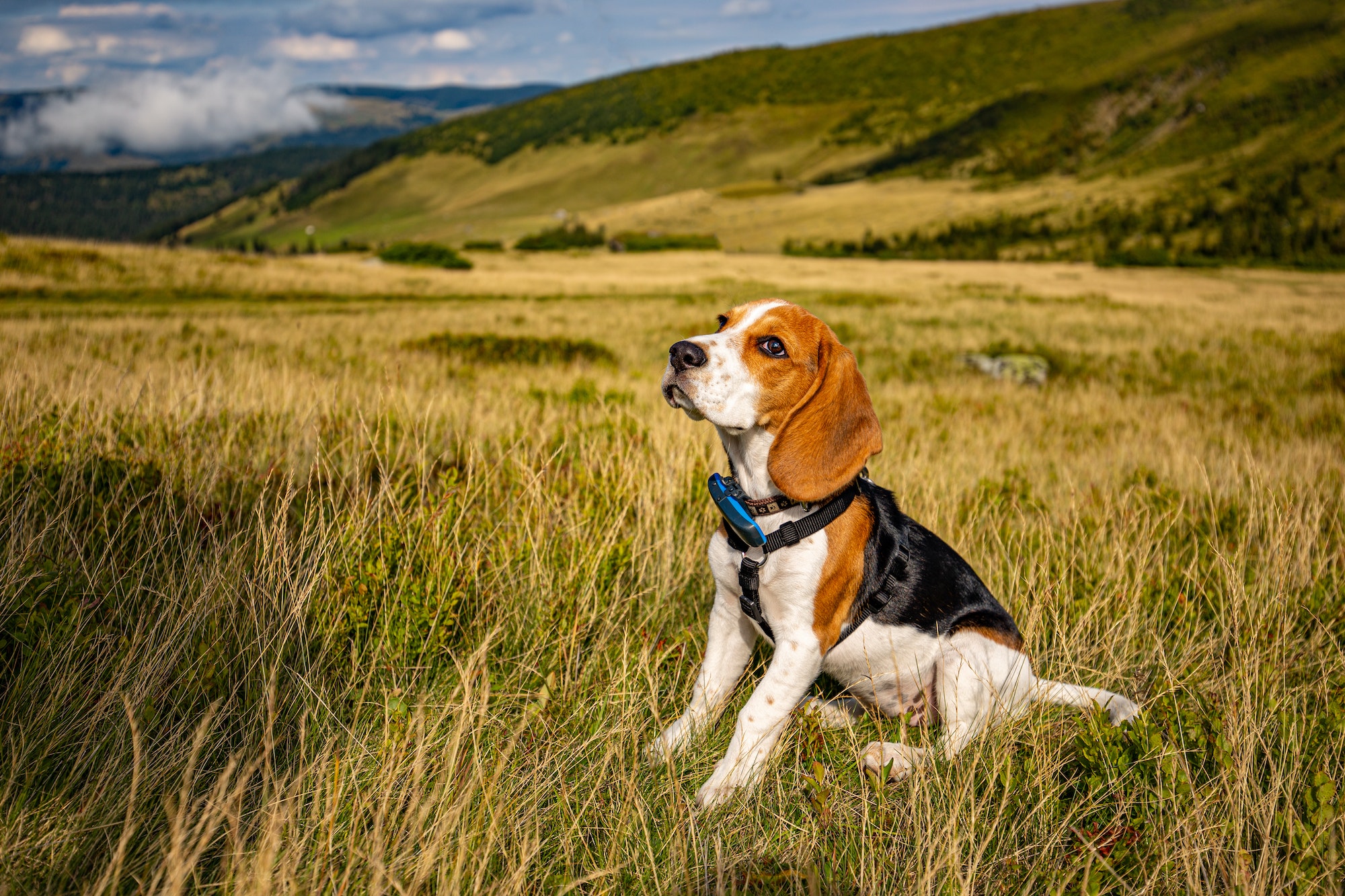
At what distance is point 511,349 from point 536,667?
12170 millimetres

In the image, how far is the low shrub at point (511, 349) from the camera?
1413cm

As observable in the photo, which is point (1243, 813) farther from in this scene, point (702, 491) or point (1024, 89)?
point (1024, 89)

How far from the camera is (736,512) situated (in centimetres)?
287

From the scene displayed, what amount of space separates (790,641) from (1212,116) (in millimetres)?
172298

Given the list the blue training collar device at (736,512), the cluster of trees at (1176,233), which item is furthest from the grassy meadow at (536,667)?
the cluster of trees at (1176,233)

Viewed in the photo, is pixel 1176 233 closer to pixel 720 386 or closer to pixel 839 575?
pixel 839 575

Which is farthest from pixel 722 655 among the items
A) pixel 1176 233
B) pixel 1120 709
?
pixel 1176 233

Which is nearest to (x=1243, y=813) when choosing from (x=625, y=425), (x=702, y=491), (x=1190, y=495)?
(x=702, y=491)

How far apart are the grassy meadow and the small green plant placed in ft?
181

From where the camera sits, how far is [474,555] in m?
3.73

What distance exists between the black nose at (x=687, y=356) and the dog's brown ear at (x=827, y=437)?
1.48 ft

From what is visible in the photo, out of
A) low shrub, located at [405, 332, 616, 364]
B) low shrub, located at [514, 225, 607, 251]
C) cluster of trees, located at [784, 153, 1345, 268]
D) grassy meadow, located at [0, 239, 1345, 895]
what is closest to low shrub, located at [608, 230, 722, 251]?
low shrub, located at [514, 225, 607, 251]

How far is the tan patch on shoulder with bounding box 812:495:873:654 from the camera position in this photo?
9.39 ft

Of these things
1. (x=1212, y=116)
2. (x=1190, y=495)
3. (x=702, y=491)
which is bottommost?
(x=1190, y=495)
